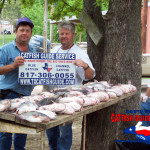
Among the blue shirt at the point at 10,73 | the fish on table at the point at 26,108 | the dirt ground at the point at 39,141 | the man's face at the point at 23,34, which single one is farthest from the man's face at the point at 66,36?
the dirt ground at the point at 39,141

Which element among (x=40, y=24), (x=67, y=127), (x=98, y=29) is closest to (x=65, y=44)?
(x=98, y=29)

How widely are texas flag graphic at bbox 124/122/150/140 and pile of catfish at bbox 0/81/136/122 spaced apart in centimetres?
101

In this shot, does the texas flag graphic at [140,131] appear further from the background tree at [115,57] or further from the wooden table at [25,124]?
the wooden table at [25,124]

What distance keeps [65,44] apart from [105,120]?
152 cm

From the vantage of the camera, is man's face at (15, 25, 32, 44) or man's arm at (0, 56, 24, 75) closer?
man's arm at (0, 56, 24, 75)

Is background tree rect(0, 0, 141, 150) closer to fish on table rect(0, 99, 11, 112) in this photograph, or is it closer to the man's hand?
the man's hand

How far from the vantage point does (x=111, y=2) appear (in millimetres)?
4047

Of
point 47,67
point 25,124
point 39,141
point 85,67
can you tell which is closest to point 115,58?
point 85,67

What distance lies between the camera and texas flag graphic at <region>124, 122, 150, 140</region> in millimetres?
4070

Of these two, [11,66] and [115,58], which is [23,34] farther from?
[115,58]

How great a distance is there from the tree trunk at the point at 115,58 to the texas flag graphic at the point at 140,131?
90 millimetres

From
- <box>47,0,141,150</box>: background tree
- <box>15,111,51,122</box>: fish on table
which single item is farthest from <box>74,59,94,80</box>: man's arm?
<box>15,111,51,122</box>: fish on table

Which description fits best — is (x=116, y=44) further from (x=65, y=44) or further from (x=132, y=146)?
(x=132, y=146)

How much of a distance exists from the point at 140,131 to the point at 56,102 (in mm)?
2182
